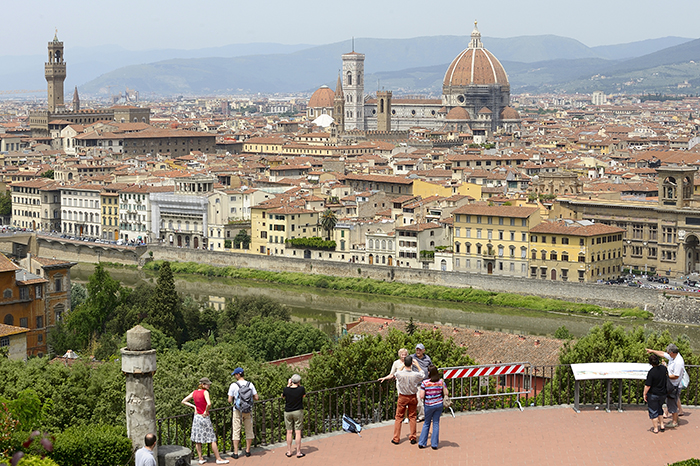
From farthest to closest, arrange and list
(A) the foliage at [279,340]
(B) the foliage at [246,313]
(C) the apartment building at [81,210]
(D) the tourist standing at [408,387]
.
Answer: (C) the apartment building at [81,210]
(B) the foliage at [246,313]
(A) the foliage at [279,340]
(D) the tourist standing at [408,387]

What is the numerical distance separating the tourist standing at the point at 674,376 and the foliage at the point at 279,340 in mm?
14456

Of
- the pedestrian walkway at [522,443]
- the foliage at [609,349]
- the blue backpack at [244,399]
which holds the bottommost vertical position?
the foliage at [609,349]

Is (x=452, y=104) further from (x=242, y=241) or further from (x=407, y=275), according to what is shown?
(x=407, y=275)

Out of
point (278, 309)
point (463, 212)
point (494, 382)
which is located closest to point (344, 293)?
point (463, 212)

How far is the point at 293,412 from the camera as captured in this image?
10047 millimetres

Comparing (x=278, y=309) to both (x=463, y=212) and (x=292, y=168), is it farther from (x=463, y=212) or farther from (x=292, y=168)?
(x=292, y=168)

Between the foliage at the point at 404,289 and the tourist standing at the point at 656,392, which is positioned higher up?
the tourist standing at the point at 656,392

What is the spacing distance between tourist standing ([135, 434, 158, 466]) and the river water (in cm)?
2312

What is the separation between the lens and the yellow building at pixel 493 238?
39719 millimetres

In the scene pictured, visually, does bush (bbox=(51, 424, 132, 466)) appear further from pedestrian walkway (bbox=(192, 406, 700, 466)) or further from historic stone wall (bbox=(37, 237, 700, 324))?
historic stone wall (bbox=(37, 237, 700, 324))

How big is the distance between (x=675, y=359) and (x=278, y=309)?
20074 millimetres

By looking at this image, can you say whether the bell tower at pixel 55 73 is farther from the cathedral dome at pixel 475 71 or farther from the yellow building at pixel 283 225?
the yellow building at pixel 283 225

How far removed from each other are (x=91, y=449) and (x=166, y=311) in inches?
731

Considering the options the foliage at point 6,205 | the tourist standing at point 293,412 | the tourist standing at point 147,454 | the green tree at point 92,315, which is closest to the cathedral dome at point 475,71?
the foliage at point 6,205
